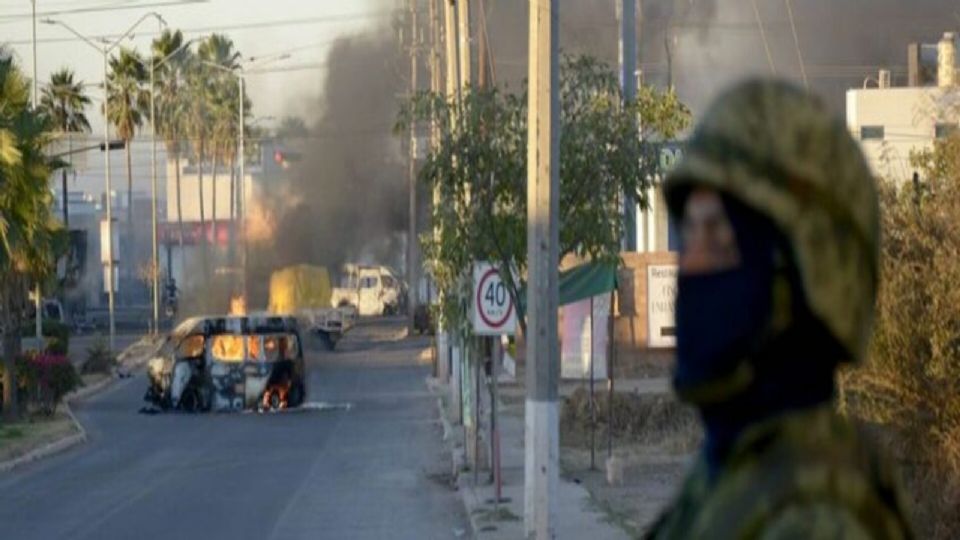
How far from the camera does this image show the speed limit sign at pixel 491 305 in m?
19.3

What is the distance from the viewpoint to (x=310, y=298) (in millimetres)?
64562

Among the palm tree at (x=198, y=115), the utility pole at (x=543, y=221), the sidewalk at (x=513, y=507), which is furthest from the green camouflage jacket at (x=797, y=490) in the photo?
the palm tree at (x=198, y=115)

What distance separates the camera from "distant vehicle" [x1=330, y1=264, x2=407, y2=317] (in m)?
83.2

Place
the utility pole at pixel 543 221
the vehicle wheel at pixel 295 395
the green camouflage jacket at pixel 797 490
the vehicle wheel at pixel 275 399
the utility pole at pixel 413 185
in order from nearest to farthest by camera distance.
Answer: the green camouflage jacket at pixel 797 490 < the utility pole at pixel 543 221 < the vehicle wheel at pixel 275 399 < the vehicle wheel at pixel 295 395 < the utility pole at pixel 413 185

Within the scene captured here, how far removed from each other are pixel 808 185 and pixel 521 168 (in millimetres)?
17134

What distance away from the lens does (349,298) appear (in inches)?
3147

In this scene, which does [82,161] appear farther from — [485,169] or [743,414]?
[743,414]

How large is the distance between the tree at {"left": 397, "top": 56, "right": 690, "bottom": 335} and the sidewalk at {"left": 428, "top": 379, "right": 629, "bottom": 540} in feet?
6.50

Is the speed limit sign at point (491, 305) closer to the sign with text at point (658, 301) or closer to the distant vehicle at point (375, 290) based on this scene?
the sign with text at point (658, 301)

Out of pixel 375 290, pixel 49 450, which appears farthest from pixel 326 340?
pixel 49 450

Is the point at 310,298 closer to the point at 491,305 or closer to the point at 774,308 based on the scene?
the point at 491,305

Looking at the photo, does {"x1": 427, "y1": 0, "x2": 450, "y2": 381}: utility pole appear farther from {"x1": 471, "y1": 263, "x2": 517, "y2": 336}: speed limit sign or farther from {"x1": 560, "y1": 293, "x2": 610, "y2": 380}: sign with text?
{"x1": 471, "y1": 263, "x2": 517, "y2": 336}: speed limit sign

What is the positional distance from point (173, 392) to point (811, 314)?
3814 centimetres

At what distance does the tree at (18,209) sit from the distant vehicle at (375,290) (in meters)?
43.2
